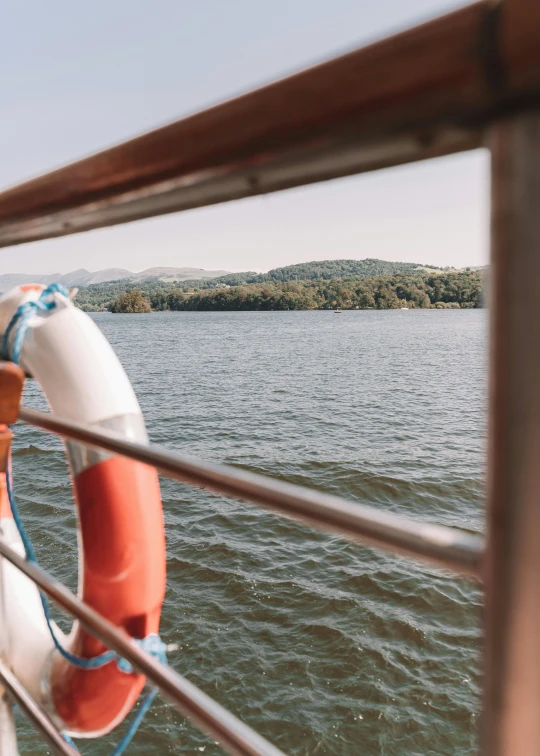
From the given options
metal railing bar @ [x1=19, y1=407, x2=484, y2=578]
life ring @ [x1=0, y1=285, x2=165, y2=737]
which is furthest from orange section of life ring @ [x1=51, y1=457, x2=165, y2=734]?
metal railing bar @ [x1=19, y1=407, x2=484, y2=578]

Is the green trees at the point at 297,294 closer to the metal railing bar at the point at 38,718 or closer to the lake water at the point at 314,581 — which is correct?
the lake water at the point at 314,581

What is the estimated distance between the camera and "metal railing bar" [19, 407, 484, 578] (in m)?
0.33

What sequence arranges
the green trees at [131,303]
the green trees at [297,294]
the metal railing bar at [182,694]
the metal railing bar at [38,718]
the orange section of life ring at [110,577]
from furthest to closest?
the green trees at [131,303] → the green trees at [297,294] → the orange section of life ring at [110,577] → the metal railing bar at [38,718] → the metal railing bar at [182,694]

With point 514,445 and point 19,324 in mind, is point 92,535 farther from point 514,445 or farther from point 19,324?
point 514,445

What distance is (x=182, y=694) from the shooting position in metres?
0.58

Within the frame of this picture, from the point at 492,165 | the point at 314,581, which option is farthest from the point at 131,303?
the point at 492,165

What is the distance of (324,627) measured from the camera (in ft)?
23.3

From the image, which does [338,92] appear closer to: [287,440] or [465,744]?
[465,744]

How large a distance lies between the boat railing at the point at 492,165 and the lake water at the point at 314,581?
0.9 inches

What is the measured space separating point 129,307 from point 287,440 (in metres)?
70.9

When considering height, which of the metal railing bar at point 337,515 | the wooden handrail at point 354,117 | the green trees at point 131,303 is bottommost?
the metal railing bar at point 337,515

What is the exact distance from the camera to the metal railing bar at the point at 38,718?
82 cm

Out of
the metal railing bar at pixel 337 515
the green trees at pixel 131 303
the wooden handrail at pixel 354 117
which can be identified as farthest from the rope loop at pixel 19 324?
the green trees at pixel 131 303

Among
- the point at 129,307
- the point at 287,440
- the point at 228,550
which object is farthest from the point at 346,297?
the point at 228,550
